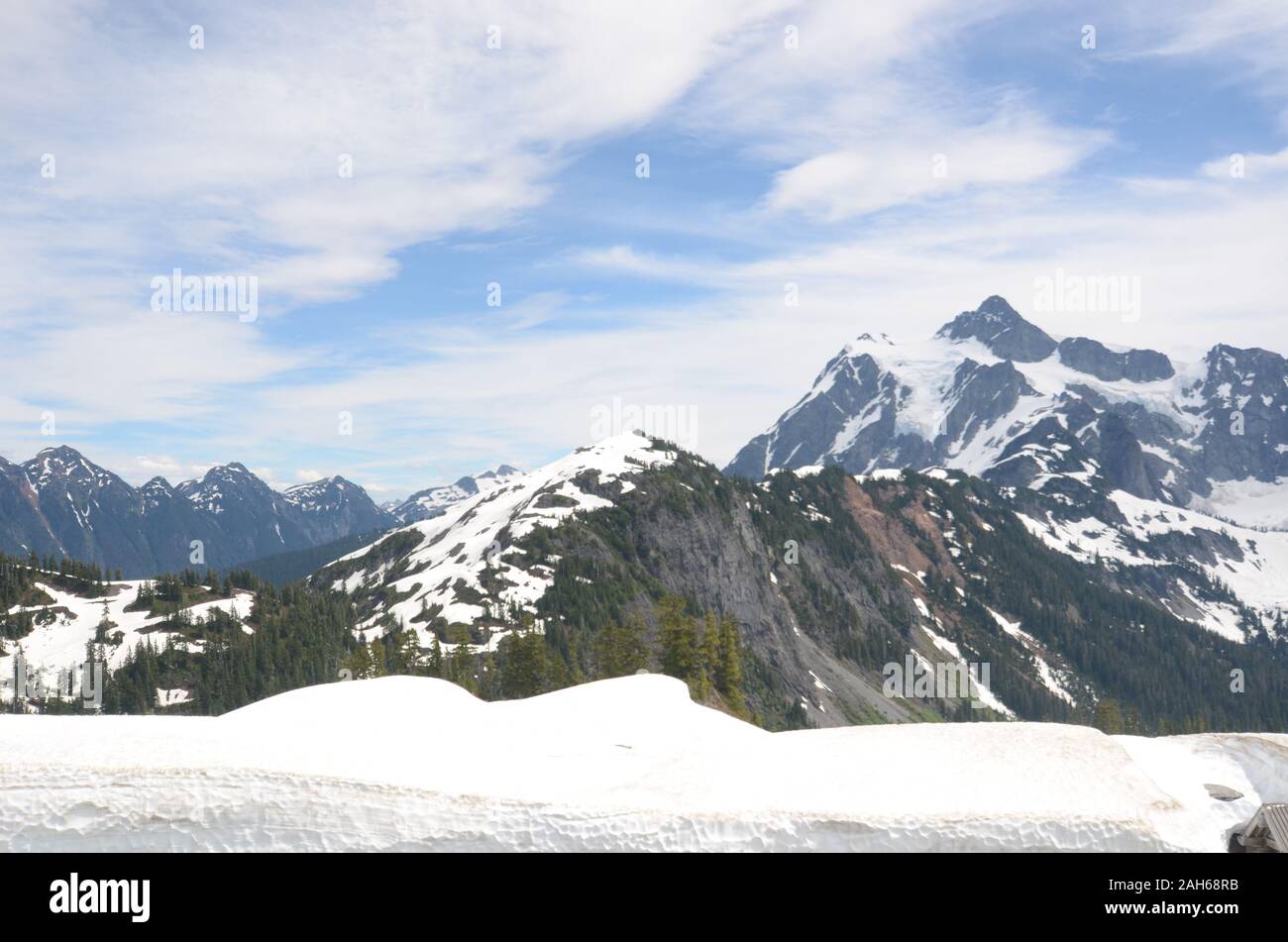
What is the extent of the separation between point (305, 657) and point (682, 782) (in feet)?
572

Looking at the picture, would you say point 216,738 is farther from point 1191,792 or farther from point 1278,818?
point 1278,818

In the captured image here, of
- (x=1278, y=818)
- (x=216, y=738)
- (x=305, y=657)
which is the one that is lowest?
(x=305, y=657)

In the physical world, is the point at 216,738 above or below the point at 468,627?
above

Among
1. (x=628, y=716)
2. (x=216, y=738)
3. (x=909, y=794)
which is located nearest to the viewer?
(x=909, y=794)

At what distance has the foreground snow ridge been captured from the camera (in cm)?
1141

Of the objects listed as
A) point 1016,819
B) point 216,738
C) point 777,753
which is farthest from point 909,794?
point 216,738

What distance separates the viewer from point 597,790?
41.7 ft

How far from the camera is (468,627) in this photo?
17362 cm

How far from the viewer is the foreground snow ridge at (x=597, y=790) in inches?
449

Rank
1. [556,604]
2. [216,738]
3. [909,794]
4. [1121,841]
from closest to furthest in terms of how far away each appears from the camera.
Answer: [1121,841], [909,794], [216,738], [556,604]

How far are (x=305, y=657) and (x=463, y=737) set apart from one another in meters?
171

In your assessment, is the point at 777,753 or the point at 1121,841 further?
the point at 777,753

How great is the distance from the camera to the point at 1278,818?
1271 cm

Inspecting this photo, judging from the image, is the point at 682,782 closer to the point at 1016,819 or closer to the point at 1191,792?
the point at 1016,819
